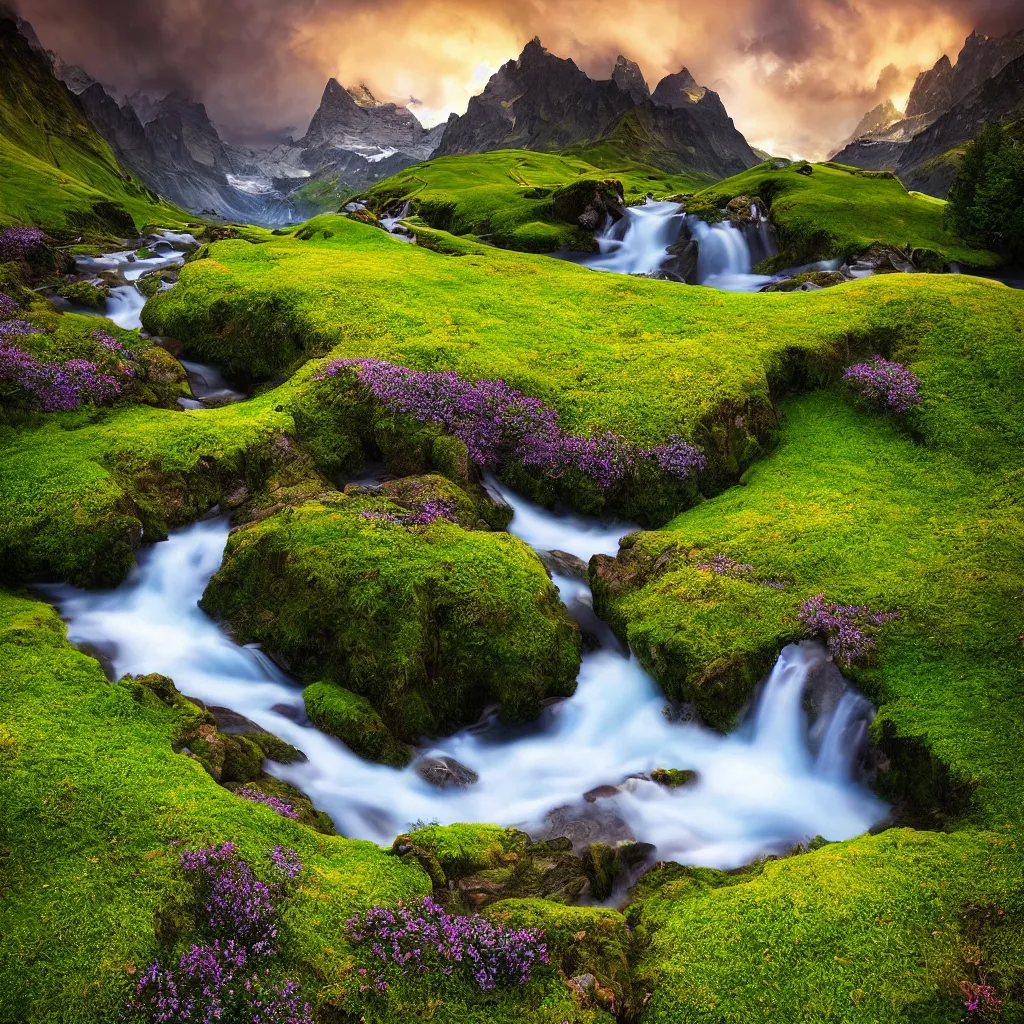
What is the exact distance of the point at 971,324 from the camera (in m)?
20.7

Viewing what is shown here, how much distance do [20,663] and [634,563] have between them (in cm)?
1066

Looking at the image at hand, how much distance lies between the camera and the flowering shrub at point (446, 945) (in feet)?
22.1

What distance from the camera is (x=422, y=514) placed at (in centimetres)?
1410

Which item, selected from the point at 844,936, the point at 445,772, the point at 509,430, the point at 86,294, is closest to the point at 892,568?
the point at 844,936

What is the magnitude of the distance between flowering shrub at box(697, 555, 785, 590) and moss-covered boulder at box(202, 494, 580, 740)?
313 cm

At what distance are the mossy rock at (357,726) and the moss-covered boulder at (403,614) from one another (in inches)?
12.5

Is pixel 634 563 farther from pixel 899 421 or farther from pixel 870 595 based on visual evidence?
pixel 899 421

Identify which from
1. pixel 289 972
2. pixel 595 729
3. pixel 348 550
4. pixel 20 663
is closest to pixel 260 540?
pixel 348 550

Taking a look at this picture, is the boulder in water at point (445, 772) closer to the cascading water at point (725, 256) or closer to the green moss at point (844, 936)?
the green moss at point (844, 936)

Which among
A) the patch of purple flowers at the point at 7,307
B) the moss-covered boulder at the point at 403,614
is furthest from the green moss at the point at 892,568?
the patch of purple flowers at the point at 7,307

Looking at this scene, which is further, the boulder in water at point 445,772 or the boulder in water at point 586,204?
the boulder in water at point 586,204

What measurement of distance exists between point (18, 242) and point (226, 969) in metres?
41.2

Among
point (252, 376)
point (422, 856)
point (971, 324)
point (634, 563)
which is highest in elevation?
point (971, 324)

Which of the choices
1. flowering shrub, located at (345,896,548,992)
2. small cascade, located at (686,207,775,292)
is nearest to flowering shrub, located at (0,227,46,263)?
flowering shrub, located at (345,896,548,992)
